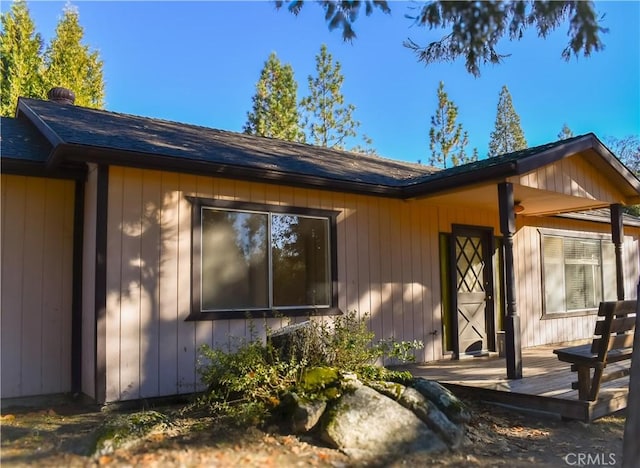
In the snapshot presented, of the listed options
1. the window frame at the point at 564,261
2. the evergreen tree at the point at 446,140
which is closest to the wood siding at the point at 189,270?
the window frame at the point at 564,261

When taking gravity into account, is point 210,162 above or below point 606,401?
above

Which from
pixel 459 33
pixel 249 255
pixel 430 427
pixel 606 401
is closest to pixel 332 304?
pixel 249 255

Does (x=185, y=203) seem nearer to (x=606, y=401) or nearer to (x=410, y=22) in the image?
(x=410, y=22)

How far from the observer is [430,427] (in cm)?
426

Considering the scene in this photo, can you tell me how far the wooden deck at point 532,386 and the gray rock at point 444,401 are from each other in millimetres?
947

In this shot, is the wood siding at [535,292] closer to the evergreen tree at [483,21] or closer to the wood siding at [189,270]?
the wood siding at [189,270]

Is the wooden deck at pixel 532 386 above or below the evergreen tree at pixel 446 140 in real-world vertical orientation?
below

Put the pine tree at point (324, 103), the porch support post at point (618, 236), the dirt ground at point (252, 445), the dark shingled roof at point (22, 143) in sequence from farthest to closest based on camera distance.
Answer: the pine tree at point (324, 103) → the porch support post at point (618, 236) → the dark shingled roof at point (22, 143) → the dirt ground at point (252, 445)

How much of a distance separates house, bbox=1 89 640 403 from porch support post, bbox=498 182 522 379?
0.02 metres

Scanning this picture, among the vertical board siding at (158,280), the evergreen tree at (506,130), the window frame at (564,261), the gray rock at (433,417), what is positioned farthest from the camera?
the evergreen tree at (506,130)

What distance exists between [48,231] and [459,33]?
4.79 meters

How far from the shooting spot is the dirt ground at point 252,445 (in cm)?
360

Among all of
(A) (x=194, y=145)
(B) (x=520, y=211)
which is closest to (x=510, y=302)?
(B) (x=520, y=211)

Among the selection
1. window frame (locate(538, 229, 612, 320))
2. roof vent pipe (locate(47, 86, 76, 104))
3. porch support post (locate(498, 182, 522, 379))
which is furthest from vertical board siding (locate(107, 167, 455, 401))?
window frame (locate(538, 229, 612, 320))
